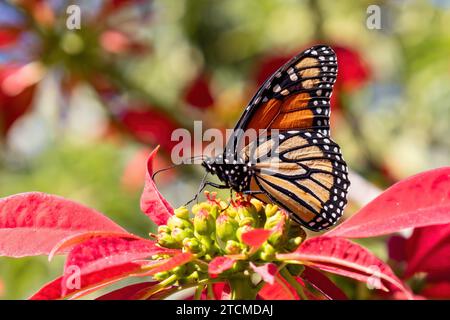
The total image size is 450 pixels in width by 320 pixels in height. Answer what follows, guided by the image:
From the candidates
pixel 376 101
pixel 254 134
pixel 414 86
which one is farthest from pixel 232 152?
pixel 376 101

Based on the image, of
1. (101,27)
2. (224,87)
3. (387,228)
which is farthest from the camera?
(224,87)

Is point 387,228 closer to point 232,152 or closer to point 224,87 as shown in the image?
point 232,152

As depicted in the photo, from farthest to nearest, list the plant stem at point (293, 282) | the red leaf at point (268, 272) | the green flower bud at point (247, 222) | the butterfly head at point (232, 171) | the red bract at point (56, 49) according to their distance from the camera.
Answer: the red bract at point (56, 49) < the butterfly head at point (232, 171) < the green flower bud at point (247, 222) < the plant stem at point (293, 282) < the red leaf at point (268, 272)

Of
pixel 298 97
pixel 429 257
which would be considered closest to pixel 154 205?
pixel 298 97

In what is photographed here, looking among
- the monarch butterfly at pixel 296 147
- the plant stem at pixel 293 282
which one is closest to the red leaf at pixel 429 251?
the monarch butterfly at pixel 296 147

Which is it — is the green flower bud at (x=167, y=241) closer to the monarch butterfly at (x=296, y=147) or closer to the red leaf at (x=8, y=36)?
the monarch butterfly at (x=296, y=147)

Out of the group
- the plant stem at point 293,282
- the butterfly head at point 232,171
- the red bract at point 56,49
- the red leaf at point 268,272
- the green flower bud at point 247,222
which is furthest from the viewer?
the red bract at point 56,49

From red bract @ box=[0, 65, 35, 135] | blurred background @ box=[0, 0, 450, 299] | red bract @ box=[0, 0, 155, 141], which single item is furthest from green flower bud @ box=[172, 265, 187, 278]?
red bract @ box=[0, 65, 35, 135]
